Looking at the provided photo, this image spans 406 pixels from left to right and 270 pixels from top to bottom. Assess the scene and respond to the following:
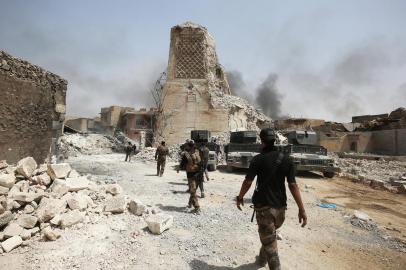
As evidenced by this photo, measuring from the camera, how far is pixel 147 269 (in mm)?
3586

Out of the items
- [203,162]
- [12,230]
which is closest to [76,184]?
[12,230]

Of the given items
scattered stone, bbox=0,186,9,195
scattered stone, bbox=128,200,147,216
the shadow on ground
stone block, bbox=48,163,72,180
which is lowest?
the shadow on ground

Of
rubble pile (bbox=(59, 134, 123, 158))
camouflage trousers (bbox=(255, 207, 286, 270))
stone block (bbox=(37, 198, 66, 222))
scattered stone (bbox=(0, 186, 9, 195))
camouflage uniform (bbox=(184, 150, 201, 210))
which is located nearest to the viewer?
camouflage trousers (bbox=(255, 207, 286, 270))

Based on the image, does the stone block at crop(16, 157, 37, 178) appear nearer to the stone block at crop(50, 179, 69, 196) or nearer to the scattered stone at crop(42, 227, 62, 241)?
the stone block at crop(50, 179, 69, 196)

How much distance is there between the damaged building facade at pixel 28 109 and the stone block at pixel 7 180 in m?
1.06

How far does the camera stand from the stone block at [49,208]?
4484 mm

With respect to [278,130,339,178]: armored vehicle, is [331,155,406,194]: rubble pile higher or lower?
lower

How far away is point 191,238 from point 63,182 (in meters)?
2.51

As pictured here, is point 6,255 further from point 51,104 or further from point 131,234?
point 51,104

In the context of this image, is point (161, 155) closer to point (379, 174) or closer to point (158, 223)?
point (158, 223)

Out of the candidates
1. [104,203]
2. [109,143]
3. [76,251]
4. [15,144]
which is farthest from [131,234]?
[109,143]

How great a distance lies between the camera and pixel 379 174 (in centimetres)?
1565

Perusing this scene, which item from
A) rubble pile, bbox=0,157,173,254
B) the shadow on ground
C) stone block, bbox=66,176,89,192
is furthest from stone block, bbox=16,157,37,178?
the shadow on ground

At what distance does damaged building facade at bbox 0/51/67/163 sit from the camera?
19.1ft
